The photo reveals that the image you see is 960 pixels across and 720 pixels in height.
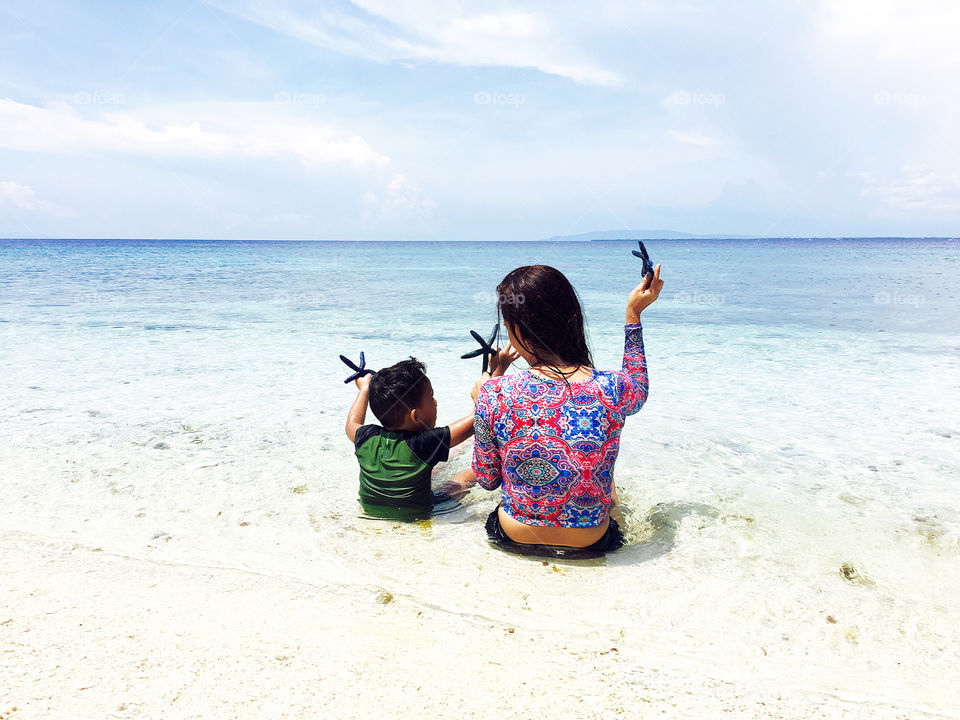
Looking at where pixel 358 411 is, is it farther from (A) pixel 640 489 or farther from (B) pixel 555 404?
(A) pixel 640 489

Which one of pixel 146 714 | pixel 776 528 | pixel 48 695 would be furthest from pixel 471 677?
pixel 776 528

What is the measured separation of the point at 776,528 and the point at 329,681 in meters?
2.93

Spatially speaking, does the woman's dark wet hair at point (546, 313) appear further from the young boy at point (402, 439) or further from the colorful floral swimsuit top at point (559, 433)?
the young boy at point (402, 439)

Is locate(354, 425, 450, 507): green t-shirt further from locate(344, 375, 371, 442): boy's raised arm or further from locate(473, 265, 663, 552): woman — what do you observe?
locate(473, 265, 663, 552): woman

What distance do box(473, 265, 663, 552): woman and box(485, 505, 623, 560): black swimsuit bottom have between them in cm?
19

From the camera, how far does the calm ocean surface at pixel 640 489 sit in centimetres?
276

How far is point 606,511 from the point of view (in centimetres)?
320

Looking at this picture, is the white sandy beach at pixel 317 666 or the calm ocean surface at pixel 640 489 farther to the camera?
the calm ocean surface at pixel 640 489

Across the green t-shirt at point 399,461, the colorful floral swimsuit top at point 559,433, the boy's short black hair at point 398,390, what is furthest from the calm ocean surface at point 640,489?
the boy's short black hair at point 398,390

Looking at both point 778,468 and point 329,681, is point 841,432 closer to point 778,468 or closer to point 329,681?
point 778,468

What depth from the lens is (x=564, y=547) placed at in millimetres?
3209

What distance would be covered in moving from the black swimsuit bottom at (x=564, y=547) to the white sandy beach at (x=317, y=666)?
0.61 meters

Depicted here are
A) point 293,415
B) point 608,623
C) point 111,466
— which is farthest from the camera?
point 293,415

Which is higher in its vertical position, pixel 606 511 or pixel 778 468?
pixel 606 511
